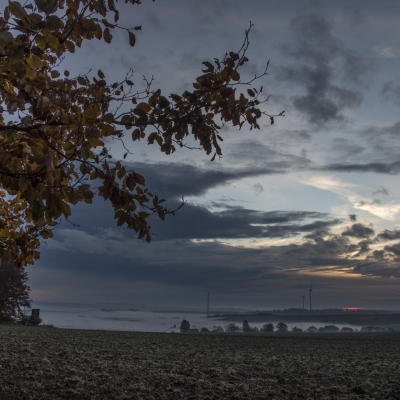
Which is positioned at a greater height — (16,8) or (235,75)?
(235,75)

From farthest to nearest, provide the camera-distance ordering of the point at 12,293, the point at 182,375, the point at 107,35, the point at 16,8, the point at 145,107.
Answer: the point at 12,293, the point at 182,375, the point at 145,107, the point at 107,35, the point at 16,8

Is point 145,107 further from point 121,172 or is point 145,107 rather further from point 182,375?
point 182,375

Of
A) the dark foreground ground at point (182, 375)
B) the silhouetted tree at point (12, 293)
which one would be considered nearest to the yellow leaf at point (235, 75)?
the dark foreground ground at point (182, 375)

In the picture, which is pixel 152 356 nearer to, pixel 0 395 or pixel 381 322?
pixel 0 395

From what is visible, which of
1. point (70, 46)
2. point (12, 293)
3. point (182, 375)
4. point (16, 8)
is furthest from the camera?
point (12, 293)

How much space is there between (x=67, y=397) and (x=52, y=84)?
3979 millimetres

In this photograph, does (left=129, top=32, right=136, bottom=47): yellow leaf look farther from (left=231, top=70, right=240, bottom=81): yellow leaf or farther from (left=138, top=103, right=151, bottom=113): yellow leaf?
(left=231, top=70, right=240, bottom=81): yellow leaf

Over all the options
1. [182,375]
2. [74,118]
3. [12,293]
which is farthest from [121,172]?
[12,293]

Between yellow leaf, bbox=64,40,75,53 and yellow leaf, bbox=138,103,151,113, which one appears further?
yellow leaf, bbox=138,103,151,113

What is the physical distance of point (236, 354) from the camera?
34.7 ft

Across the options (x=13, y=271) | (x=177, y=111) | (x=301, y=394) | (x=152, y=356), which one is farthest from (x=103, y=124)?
(x=13, y=271)

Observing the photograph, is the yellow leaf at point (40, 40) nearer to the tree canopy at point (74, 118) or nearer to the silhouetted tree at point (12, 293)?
the tree canopy at point (74, 118)

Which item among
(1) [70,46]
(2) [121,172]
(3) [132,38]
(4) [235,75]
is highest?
(3) [132,38]

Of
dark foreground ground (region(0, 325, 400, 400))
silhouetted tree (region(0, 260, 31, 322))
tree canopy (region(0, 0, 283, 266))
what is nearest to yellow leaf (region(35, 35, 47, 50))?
tree canopy (region(0, 0, 283, 266))
